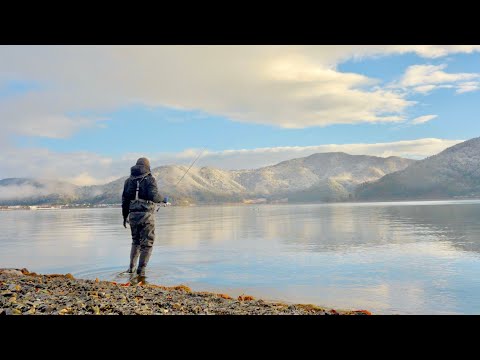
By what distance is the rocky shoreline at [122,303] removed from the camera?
23.8 ft

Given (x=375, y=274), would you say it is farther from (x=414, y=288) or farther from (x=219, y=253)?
(x=219, y=253)

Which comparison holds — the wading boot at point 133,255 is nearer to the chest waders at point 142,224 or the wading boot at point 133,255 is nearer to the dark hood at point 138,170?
the chest waders at point 142,224

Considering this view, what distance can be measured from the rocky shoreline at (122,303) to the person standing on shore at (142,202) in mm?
3538

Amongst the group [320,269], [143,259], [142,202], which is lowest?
[320,269]

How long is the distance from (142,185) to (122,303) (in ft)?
21.2

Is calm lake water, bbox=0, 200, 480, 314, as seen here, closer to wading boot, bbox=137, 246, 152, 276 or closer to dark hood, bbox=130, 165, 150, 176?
wading boot, bbox=137, 246, 152, 276

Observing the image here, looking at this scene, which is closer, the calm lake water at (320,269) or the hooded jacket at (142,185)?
the calm lake water at (320,269)

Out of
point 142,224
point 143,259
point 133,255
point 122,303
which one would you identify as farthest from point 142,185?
point 122,303

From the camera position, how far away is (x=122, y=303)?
26.6 feet

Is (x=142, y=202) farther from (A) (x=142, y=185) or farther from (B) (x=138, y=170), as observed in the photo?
(B) (x=138, y=170)

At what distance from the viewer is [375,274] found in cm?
1440

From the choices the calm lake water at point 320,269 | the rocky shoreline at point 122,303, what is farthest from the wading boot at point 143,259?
the rocky shoreline at point 122,303
